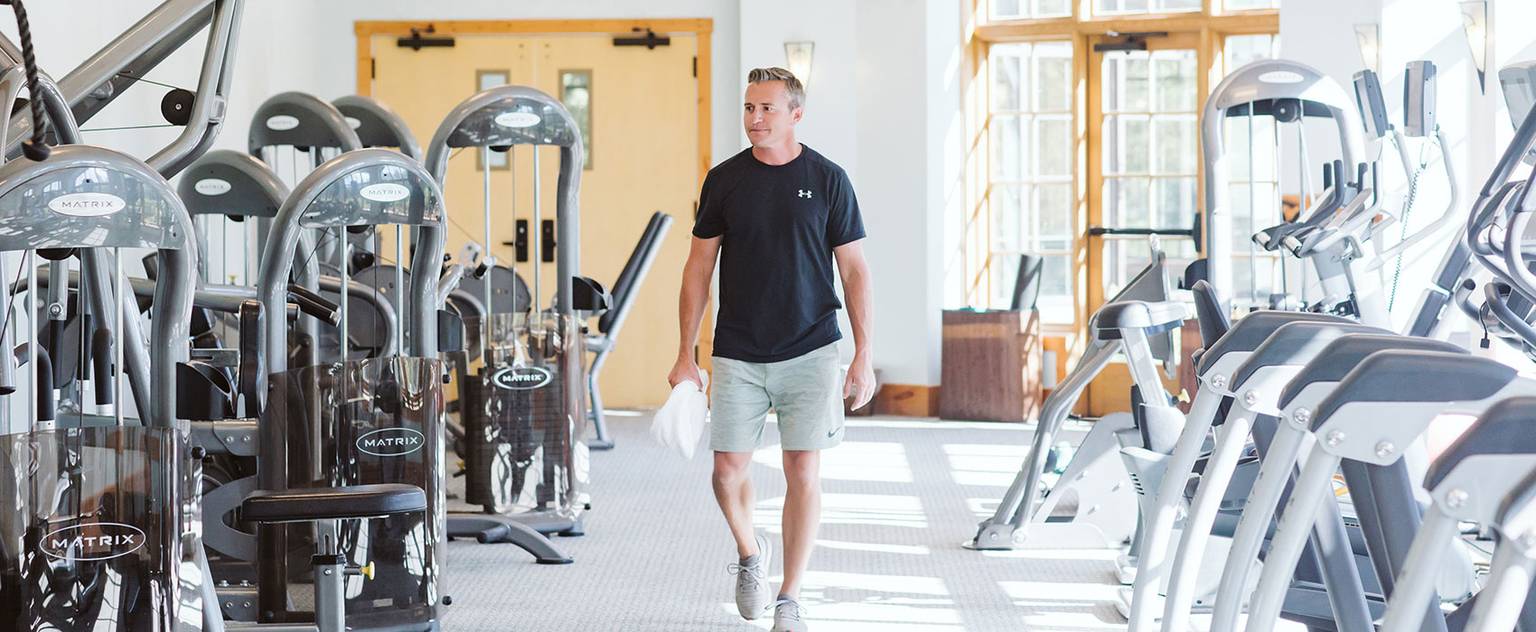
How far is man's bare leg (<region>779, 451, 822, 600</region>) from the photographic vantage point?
3869mm

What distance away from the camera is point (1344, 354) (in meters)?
1.84

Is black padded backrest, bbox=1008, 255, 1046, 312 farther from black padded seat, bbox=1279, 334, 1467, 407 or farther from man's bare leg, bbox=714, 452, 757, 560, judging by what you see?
black padded seat, bbox=1279, 334, 1467, 407

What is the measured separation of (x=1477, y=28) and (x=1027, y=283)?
9.22ft

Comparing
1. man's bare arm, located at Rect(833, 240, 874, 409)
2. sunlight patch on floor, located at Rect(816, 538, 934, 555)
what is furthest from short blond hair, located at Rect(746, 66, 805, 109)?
sunlight patch on floor, located at Rect(816, 538, 934, 555)

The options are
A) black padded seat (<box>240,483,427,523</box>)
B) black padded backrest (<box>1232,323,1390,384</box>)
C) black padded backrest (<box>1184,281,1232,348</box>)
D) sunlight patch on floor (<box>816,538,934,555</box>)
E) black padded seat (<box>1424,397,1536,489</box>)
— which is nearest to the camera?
black padded seat (<box>1424,397,1536,489</box>)

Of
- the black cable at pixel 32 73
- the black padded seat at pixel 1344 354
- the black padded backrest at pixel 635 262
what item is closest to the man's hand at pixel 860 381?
the black padded seat at pixel 1344 354

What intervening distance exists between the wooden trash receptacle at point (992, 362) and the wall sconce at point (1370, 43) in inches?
87.1

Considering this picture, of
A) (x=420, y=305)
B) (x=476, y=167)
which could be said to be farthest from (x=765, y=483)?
(x=476, y=167)

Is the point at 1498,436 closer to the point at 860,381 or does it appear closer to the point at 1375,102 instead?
the point at 860,381

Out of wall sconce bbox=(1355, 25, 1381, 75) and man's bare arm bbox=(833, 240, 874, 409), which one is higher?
wall sconce bbox=(1355, 25, 1381, 75)

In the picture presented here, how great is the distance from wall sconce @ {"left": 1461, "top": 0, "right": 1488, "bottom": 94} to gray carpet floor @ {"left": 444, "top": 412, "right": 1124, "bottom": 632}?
2679 millimetres

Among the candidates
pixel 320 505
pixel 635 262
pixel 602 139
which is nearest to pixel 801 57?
pixel 602 139

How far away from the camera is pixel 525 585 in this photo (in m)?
4.59

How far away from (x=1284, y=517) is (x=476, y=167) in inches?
307
